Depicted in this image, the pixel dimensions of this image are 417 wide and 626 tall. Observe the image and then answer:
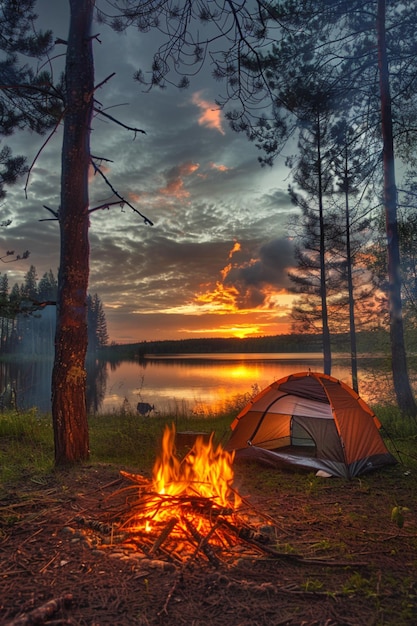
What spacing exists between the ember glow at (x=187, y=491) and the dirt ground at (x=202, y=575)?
0.42 m

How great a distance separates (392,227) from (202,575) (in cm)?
1008

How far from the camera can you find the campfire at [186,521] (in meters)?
3.55

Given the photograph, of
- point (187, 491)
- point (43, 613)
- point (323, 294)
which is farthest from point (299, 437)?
point (323, 294)

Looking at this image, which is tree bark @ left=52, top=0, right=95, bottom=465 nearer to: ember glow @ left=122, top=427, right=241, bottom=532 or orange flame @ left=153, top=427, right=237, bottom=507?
ember glow @ left=122, top=427, right=241, bottom=532

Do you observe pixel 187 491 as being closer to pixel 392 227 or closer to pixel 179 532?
pixel 179 532

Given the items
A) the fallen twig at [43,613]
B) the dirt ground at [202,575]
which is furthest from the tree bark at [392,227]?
the fallen twig at [43,613]

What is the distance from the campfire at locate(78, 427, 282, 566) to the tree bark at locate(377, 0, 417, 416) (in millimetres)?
7666

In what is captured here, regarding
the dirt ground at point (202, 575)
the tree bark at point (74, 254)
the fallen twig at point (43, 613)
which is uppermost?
the tree bark at point (74, 254)

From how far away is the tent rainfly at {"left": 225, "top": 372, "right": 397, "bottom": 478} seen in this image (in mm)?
7141

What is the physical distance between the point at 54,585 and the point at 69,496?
1.75 meters

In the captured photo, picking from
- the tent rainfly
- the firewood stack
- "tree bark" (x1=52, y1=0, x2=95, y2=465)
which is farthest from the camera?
the tent rainfly

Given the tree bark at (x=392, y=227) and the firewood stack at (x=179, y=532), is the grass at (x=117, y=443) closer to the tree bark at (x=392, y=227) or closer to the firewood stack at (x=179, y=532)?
the tree bark at (x=392, y=227)

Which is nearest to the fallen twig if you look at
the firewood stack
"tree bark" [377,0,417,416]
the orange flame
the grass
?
the firewood stack

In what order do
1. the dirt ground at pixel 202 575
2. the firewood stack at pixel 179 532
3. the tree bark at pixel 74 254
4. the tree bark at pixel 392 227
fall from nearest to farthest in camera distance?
the dirt ground at pixel 202 575
the firewood stack at pixel 179 532
the tree bark at pixel 74 254
the tree bark at pixel 392 227
